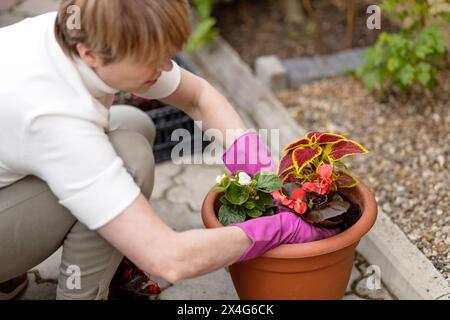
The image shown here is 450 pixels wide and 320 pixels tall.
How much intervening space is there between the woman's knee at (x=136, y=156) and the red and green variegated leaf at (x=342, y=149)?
0.51 m

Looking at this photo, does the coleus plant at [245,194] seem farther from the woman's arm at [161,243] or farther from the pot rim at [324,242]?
the woman's arm at [161,243]

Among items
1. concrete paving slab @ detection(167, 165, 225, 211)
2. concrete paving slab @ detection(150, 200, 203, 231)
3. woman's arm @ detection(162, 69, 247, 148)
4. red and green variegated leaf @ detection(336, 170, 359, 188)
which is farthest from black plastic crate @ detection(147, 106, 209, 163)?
red and green variegated leaf @ detection(336, 170, 359, 188)

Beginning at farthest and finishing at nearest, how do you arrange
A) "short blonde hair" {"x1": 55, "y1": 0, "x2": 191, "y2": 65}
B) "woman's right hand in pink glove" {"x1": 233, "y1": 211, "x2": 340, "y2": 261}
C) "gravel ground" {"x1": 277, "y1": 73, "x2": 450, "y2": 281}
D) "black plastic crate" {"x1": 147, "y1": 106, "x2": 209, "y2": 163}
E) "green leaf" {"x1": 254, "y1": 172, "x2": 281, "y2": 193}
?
1. "black plastic crate" {"x1": 147, "y1": 106, "x2": 209, "y2": 163}
2. "gravel ground" {"x1": 277, "y1": 73, "x2": 450, "y2": 281}
3. "green leaf" {"x1": 254, "y1": 172, "x2": 281, "y2": 193}
4. "woman's right hand in pink glove" {"x1": 233, "y1": 211, "x2": 340, "y2": 261}
5. "short blonde hair" {"x1": 55, "y1": 0, "x2": 191, "y2": 65}

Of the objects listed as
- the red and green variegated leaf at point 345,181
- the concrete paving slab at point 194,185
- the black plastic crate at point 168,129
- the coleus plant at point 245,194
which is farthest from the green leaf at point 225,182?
the black plastic crate at point 168,129

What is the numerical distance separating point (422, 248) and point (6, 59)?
1426mm

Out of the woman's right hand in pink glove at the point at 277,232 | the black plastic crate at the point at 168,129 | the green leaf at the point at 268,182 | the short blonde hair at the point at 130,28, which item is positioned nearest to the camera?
the short blonde hair at the point at 130,28

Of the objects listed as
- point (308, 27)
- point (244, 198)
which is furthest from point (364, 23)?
point (244, 198)

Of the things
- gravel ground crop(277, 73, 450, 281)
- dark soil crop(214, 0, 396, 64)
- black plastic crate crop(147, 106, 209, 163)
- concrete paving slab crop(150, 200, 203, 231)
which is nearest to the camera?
gravel ground crop(277, 73, 450, 281)

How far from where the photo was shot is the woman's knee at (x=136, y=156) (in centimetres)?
186

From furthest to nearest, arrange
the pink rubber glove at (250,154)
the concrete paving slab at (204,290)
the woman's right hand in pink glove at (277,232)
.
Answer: the concrete paving slab at (204,290), the pink rubber glove at (250,154), the woman's right hand in pink glove at (277,232)

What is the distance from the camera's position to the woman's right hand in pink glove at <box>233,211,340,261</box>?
1784 mm

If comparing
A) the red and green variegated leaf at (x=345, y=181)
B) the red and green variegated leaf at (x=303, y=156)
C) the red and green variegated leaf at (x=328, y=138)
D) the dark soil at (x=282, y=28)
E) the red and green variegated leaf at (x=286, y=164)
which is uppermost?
the red and green variegated leaf at (x=328, y=138)

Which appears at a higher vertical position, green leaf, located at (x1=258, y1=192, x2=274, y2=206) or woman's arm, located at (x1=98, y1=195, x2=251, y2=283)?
woman's arm, located at (x1=98, y1=195, x2=251, y2=283)

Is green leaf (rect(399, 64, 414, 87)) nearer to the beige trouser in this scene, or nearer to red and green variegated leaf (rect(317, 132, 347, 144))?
red and green variegated leaf (rect(317, 132, 347, 144))
